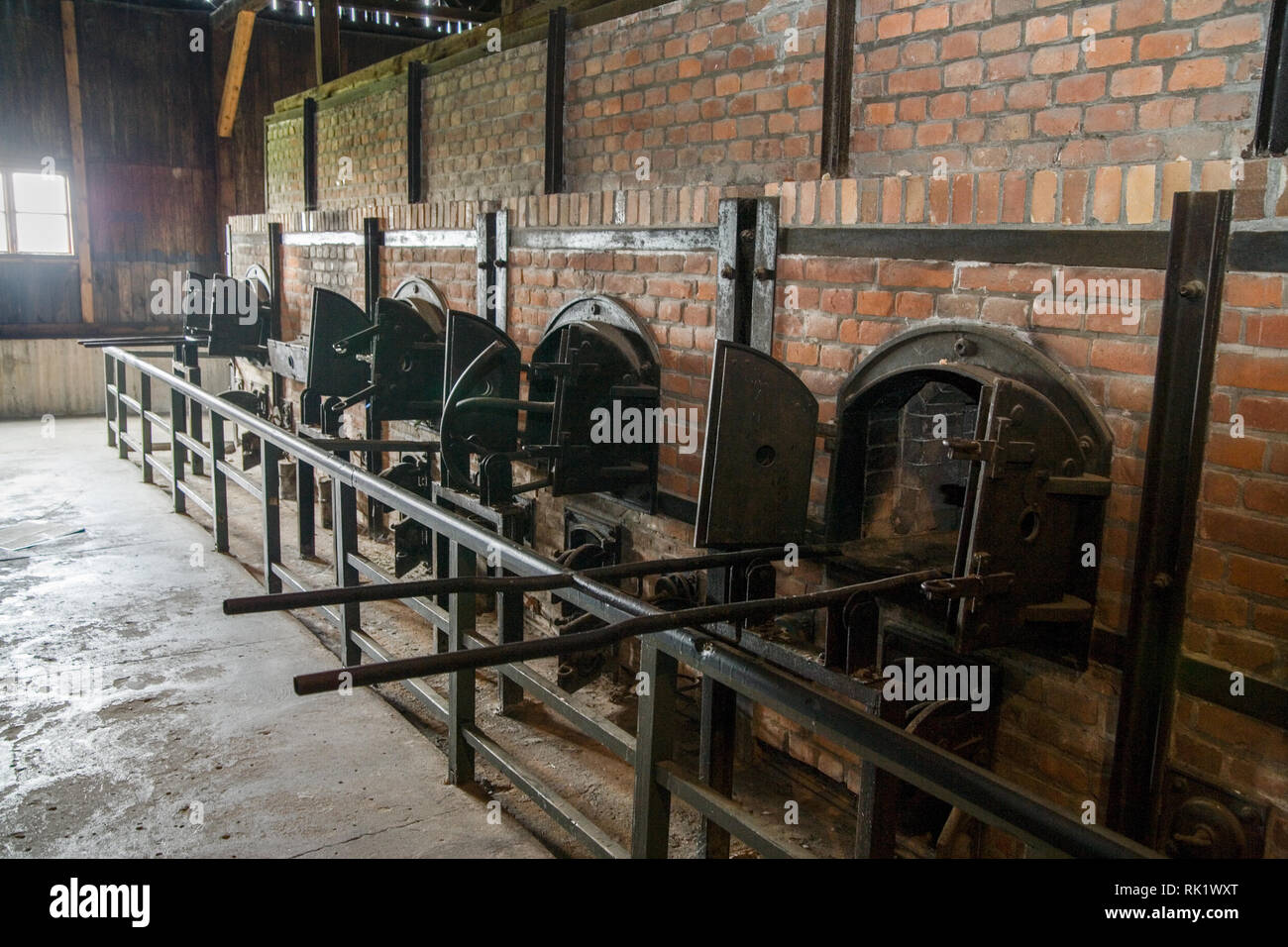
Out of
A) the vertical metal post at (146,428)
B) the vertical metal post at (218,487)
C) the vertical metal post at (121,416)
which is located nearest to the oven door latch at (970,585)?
the vertical metal post at (218,487)

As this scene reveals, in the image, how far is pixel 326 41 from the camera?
7.88m

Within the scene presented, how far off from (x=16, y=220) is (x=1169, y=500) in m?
11.8

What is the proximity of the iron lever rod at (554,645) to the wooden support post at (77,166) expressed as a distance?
35.5 feet

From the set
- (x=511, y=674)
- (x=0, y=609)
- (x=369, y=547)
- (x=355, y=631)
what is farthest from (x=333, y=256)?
(x=511, y=674)

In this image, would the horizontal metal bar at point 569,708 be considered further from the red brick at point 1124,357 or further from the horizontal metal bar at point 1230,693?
the red brick at point 1124,357

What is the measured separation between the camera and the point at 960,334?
8.81ft

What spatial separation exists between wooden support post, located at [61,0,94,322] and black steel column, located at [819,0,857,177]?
10181mm

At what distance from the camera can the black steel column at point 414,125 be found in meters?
6.27

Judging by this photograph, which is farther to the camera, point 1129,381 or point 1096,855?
point 1129,381

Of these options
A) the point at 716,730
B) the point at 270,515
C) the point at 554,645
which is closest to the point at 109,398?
the point at 270,515

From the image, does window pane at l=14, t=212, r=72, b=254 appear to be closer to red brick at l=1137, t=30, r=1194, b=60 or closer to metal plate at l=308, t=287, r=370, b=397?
metal plate at l=308, t=287, r=370, b=397

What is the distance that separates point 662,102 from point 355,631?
7.96 feet

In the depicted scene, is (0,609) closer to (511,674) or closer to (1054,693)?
(511,674)

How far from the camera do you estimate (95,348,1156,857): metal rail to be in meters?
1.54
